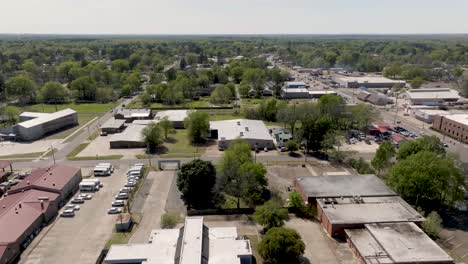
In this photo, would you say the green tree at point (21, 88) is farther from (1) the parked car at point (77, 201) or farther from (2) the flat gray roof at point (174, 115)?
(1) the parked car at point (77, 201)

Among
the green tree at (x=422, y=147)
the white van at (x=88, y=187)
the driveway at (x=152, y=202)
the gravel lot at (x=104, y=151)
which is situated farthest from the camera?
the gravel lot at (x=104, y=151)

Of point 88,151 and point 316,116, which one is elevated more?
point 316,116

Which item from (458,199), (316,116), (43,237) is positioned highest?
(316,116)

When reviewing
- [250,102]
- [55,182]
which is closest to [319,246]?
[55,182]

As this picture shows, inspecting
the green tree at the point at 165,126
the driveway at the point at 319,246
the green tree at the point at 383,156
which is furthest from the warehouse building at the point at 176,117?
the driveway at the point at 319,246

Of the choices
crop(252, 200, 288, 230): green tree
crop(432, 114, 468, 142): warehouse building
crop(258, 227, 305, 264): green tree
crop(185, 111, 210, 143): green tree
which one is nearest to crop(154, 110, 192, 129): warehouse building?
crop(185, 111, 210, 143): green tree

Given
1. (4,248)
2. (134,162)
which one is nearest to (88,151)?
(134,162)

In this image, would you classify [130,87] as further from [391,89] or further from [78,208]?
[391,89]
